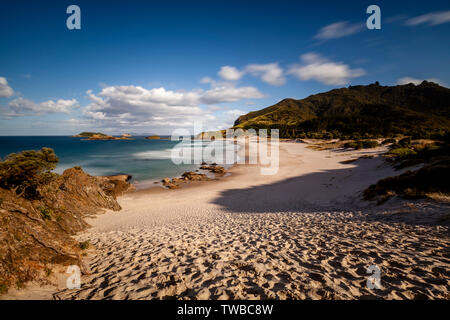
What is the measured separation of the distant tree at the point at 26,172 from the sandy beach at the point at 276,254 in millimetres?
3429

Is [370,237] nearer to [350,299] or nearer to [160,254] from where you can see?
[350,299]

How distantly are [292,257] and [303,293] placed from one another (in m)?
1.64

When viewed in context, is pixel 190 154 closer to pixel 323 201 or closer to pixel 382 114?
pixel 323 201

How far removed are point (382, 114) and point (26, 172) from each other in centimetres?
11005

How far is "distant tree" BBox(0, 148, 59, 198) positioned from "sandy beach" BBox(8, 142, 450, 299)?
343 centimetres

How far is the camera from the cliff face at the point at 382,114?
61812 millimetres

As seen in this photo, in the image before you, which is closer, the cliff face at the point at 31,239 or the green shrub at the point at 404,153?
the cliff face at the point at 31,239

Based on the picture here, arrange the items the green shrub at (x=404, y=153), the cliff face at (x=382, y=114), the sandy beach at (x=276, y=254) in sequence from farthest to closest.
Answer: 1. the cliff face at (x=382, y=114)
2. the green shrub at (x=404, y=153)
3. the sandy beach at (x=276, y=254)

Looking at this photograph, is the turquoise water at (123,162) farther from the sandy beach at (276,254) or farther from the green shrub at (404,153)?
the green shrub at (404,153)

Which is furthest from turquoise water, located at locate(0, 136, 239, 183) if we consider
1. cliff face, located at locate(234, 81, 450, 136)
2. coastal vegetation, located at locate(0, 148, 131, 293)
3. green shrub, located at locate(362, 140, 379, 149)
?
cliff face, located at locate(234, 81, 450, 136)

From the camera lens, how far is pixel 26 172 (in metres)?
8.59

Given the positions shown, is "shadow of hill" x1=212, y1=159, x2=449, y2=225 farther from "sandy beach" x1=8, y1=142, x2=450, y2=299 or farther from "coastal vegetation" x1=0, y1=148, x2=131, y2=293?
"coastal vegetation" x1=0, y1=148, x2=131, y2=293

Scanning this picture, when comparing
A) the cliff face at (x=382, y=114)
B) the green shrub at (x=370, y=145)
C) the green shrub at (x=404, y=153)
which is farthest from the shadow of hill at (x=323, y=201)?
the cliff face at (x=382, y=114)

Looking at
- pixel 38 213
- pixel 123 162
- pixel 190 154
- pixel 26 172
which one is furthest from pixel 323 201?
pixel 190 154
